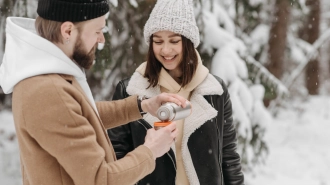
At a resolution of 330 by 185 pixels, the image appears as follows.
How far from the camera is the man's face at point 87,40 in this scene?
5.59 feet

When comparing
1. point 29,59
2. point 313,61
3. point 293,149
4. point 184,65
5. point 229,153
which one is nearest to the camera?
point 29,59

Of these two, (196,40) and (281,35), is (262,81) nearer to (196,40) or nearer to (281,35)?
(196,40)

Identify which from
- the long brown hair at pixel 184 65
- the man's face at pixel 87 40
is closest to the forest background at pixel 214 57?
the long brown hair at pixel 184 65

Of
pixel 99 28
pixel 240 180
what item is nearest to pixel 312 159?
pixel 240 180

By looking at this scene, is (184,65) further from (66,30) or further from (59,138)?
(59,138)

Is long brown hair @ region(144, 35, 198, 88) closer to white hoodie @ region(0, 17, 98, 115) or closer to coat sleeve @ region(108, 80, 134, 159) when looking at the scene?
coat sleeve @ region(108, 80, 134, 159)

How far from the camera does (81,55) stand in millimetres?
1731

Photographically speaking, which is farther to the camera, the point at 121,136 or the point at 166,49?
the point at 121,136

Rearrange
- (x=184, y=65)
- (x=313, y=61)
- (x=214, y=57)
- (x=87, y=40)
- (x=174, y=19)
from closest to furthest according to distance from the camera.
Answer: (x=87, y=40), (x=174, y=19), (x=184, y=65), (x=214, y=57), (x=313, y=61)

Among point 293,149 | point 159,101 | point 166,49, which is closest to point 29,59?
point 159,101

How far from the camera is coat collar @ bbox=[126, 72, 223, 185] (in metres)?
2.57

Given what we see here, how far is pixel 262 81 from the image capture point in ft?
18.0

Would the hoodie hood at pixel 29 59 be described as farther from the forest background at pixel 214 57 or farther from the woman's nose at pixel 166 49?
the forest background at pixel 214 57

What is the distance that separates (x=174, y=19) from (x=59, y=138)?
1.30 m
